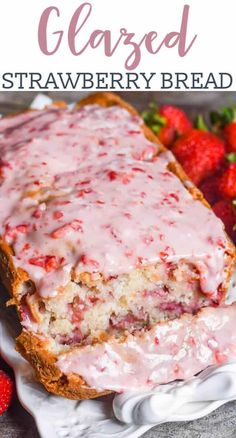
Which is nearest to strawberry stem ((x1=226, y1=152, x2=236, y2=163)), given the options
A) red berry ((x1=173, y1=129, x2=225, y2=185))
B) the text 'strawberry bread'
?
red berry ((x1=173, y1=129, x2=225, y2=185))

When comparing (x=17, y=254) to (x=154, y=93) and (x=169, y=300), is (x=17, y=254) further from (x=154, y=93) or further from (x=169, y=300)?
(x=154, y=93)

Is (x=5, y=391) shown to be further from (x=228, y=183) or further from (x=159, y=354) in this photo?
(x=228, y=183)

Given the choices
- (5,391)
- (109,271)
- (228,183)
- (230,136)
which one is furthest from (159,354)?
(230,136)

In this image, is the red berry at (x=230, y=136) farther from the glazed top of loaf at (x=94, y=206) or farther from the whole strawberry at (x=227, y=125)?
the glazed top of loaf at (x=94, y=206)

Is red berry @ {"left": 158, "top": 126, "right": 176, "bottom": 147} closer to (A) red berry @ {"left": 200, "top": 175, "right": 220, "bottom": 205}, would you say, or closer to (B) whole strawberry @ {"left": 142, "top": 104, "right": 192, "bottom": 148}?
(B) whole strawberry @ {"left": 142, "top": 104, "right": 192, "bottom": 148}

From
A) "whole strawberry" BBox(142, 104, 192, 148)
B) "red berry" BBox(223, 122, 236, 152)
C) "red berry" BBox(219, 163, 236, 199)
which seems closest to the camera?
"red berry" BBox(219, 163, 236, 199)

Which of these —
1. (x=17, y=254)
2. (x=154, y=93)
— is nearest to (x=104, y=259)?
(x=17, y=254)
